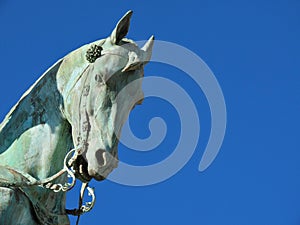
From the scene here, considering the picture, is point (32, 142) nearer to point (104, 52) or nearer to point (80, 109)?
point (80, 109)

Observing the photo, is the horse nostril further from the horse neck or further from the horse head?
the horse neck

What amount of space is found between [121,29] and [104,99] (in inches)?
24.1

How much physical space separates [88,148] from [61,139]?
352mm

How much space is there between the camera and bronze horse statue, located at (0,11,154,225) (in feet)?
19.1

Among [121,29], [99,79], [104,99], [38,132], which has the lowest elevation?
[38,132]

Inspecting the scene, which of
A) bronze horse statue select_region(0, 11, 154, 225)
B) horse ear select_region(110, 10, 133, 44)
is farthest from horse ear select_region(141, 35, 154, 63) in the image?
horse ear select_region(110, 10, 133, 44)

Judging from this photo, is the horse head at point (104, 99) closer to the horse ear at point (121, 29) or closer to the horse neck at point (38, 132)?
the horse ear at point (121, 29)

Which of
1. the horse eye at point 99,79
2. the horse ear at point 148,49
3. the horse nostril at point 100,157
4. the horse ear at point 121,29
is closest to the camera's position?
the horse nostril at point 100,157

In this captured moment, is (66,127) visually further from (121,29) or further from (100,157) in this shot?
(121,29)

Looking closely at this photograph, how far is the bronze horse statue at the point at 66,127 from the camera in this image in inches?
229

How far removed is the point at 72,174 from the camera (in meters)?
5.86

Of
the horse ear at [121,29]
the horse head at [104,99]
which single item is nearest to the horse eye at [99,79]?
the horse head at [104,99]

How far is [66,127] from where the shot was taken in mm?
6176

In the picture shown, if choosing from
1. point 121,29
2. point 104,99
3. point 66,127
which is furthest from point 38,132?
point 121,29
